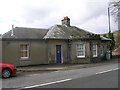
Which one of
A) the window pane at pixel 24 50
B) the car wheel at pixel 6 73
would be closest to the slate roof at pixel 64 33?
the window pane at pixel 24 50

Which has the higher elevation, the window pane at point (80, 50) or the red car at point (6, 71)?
the window pane at point (80, 50)

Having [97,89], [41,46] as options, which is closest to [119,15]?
[41,46]

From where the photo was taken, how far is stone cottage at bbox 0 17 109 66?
2497 centimetres

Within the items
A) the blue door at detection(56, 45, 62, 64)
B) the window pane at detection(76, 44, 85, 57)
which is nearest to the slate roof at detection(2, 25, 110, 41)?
the window pane at detection(76, 44, 85, 57)

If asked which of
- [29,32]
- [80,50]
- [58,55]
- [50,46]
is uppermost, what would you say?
[29,32]

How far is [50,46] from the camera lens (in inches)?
1096

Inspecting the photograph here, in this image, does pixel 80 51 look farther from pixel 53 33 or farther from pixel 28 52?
pixel 28 52

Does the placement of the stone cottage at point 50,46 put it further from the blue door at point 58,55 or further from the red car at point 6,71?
the red car at point 6,71

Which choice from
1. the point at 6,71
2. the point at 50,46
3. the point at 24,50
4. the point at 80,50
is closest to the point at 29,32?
the point at 50,46

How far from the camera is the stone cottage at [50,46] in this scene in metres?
25.0

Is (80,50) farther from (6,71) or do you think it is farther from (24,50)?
(6,71)

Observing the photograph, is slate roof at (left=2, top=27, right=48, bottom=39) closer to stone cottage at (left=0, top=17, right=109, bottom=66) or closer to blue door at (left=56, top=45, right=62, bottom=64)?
stone cottage at (left=0, top=17, right=109, bottom=66)

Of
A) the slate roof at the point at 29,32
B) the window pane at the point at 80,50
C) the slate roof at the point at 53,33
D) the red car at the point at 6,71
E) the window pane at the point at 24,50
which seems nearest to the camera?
the red car at the point at 6,71

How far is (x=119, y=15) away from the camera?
3056cm
